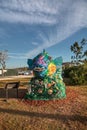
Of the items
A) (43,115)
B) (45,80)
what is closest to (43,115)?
(43,115)

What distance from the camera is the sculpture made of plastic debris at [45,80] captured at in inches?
448

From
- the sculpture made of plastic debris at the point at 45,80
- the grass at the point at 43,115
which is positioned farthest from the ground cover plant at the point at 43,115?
the sculpture made of plastic debris at the point at 45,80

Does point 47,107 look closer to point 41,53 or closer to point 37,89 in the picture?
point 37,89

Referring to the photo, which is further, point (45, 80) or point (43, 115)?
point (45, 80)

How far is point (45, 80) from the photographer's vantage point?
11.6 meters

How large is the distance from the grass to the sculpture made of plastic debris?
495 mm

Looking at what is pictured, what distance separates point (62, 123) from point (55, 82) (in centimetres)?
401

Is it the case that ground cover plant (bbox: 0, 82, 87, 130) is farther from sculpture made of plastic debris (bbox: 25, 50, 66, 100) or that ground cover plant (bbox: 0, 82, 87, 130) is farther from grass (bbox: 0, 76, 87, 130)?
sculpture made of plastic debris (bbox: 25, 50, 66, 100)

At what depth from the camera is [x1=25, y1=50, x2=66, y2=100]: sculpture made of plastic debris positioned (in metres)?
11.4

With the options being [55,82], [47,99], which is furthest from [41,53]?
[47,99]

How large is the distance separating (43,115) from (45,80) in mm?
3178

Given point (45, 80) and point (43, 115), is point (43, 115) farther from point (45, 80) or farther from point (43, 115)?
point (45, 80)

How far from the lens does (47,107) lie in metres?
9.91

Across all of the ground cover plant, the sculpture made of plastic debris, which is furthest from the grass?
the sculpture made of plastic debris
